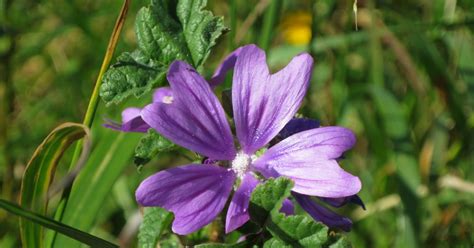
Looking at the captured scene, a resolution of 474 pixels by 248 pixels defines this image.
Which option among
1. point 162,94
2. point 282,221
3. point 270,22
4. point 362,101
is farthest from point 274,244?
point 362,101

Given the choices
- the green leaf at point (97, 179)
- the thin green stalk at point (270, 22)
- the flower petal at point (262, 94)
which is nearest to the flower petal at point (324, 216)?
the flower petal at point (262, 94)

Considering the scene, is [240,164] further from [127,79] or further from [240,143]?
[127,79]

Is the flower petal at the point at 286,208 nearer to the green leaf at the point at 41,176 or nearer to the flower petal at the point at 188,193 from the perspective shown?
the flower petal at the point at 188,193

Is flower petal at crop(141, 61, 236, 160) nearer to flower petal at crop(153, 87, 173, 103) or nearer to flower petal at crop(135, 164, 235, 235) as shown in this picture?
flower petal at crop(135, 164, 235, 235)

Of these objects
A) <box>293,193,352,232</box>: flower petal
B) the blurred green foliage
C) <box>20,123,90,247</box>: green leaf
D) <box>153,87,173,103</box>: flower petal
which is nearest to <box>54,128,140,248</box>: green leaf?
the blurred green foliage

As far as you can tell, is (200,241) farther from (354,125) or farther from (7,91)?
(354,125)
